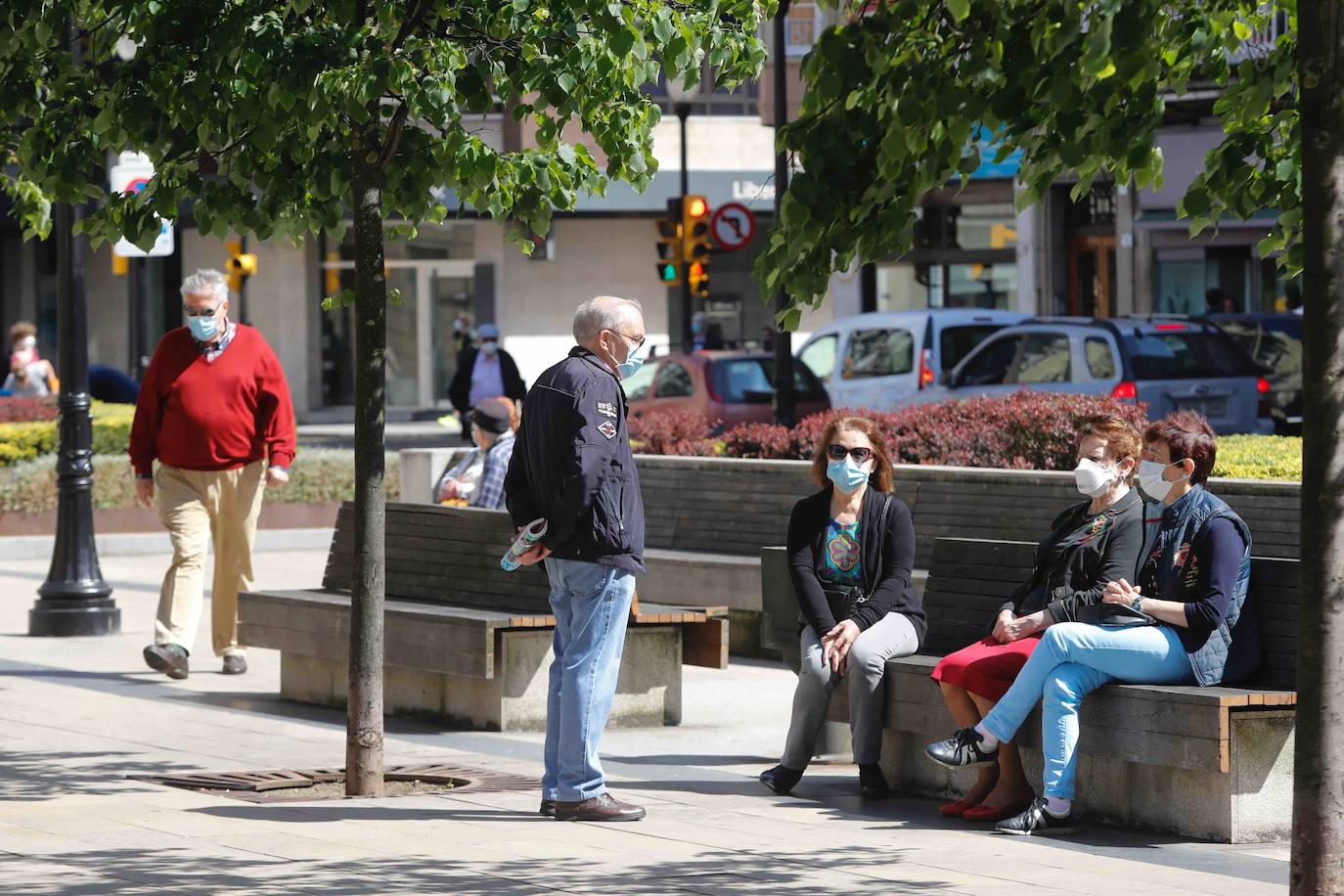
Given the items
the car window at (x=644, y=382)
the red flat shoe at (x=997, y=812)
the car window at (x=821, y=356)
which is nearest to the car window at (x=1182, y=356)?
the car window at (x=821, y=356)

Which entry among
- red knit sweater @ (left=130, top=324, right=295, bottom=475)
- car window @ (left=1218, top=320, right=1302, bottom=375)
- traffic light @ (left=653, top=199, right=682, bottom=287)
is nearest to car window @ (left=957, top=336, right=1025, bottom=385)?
car window @ (left=1218, top=320, right=1302, bottom=375)

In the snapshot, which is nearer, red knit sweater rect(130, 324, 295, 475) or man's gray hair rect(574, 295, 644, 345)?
man's gray hair rect(574, 295, 644, 345)

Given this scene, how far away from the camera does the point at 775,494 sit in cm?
1252

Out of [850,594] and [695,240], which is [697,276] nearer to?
[695,240]

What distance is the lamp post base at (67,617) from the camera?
1312 centimetres

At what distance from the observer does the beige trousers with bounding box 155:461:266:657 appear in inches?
439

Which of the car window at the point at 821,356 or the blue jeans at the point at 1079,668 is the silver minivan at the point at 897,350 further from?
the blue jeans at the point at 1079,668

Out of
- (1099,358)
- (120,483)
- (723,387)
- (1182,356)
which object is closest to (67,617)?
(120,483)

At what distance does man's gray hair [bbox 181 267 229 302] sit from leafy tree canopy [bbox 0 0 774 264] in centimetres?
249

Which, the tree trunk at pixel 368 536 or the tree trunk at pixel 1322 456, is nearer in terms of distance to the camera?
the tree trunk at pixel 1322 456

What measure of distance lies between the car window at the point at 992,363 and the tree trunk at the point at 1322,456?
53.8ft

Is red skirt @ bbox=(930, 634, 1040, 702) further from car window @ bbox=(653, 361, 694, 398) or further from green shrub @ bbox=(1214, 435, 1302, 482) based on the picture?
car window @ bbox=(653, 361, 694, 398)

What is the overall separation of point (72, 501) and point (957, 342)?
12.7 meters

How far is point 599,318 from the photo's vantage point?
7660mm
